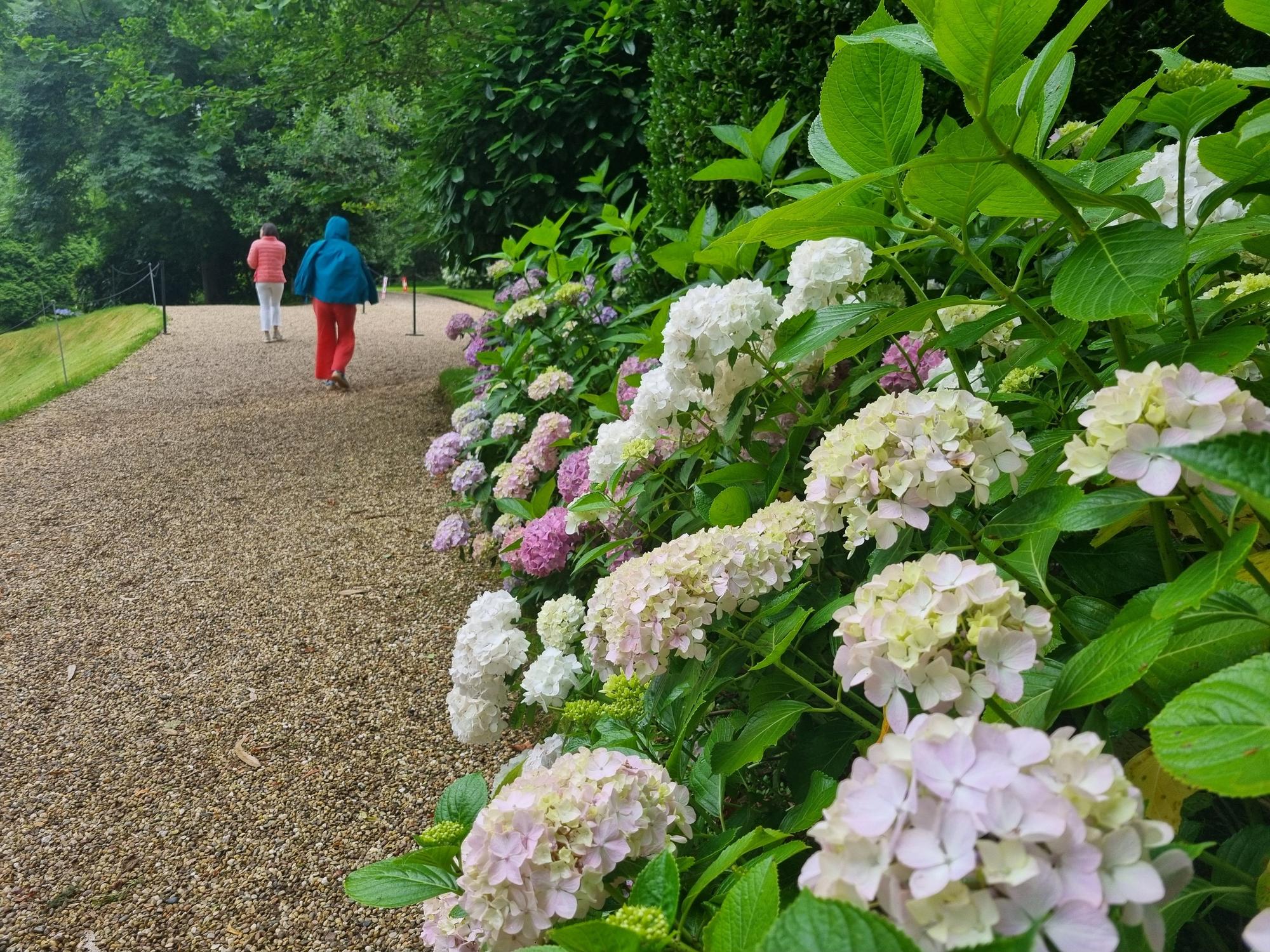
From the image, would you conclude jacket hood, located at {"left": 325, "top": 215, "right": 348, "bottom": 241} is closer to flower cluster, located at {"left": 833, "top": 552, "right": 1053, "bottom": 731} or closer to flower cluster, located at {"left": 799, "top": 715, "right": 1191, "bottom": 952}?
flower cluster, located at {"left": 833, "top": 552, "right": 1053, "bottom": 731}

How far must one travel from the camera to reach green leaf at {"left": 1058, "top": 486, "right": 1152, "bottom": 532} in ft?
2.47

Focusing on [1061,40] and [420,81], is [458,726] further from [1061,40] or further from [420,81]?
[420,81]

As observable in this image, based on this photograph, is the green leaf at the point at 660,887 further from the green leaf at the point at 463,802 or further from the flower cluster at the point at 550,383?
the flower cluster at the point at 550,383

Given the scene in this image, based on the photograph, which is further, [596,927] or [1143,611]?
[1143,611]

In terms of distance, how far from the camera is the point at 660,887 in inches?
30.4

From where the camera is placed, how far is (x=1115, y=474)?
2.14ft

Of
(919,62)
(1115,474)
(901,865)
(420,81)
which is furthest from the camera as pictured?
(420,81)

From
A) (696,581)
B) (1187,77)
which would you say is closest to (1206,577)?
(696,581)

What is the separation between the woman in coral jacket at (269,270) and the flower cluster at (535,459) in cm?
956

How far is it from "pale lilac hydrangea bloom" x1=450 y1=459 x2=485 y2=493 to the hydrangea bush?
173 cm

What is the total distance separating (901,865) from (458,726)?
4.50 feet

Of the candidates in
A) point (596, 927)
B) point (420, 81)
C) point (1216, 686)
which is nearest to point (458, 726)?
point (596, 927)

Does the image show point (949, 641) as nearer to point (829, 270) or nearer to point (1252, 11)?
point (1252, 11)

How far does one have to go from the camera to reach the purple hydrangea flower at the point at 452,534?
357cm
